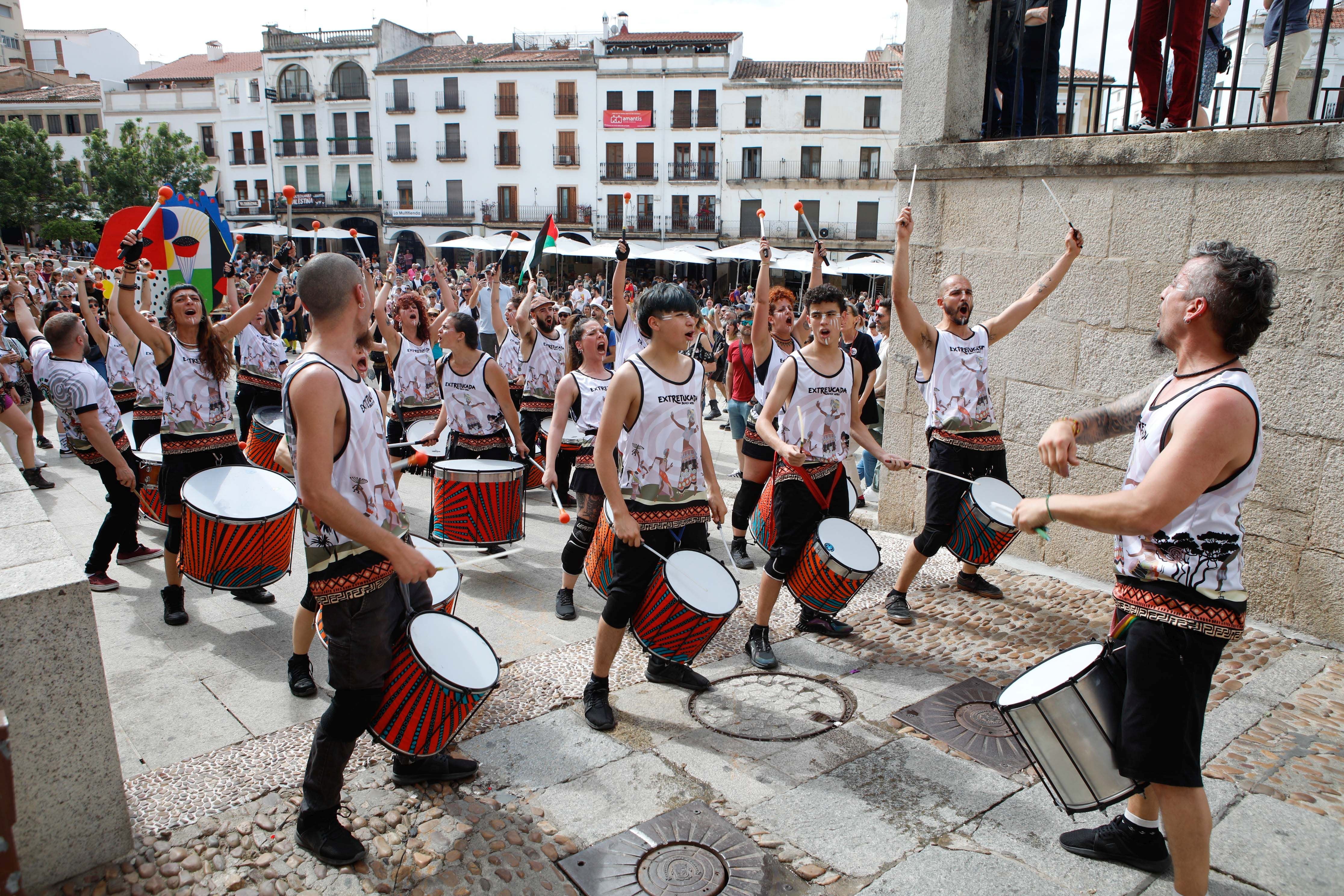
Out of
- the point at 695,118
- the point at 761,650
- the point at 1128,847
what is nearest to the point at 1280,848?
the point at 1128,847

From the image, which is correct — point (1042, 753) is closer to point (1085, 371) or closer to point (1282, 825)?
point (1282, 825)

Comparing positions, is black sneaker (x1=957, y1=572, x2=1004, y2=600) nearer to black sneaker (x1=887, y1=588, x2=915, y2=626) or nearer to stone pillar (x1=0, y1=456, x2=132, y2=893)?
black sneaker (x1=887, y1=588, x2=915, y2=626)

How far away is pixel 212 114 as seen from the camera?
4872 centimetres

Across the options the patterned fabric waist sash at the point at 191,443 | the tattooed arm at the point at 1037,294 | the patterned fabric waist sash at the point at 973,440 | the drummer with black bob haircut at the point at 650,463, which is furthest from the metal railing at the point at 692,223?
the drummer with black bob haircut at the point at 650,463

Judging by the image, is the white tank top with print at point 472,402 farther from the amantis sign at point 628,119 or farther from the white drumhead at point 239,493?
the amantis sign at point 628,119

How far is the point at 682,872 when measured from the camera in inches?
109

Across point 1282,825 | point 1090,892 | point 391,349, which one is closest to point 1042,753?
point 1090,892

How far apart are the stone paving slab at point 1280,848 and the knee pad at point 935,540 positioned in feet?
6.63

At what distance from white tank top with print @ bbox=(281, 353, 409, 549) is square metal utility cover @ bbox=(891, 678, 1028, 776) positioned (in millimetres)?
2433

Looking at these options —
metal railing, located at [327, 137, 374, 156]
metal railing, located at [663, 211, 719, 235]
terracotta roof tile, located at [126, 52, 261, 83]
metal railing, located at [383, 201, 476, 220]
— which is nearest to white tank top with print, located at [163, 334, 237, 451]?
metal railing, located at [663, 211, 719, 235]

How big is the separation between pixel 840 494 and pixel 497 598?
227cm

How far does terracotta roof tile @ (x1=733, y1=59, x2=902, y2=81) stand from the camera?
1543 inches

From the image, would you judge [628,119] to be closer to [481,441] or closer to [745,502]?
[745,502]

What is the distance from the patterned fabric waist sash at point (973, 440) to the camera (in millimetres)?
4973
